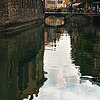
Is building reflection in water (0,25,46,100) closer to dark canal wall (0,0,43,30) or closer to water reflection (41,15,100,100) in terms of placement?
water reflection (41,15,100,100)

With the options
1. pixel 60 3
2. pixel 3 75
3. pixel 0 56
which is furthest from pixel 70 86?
pixel 60 3

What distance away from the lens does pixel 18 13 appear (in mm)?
48969

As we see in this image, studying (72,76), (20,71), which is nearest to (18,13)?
(20,71)

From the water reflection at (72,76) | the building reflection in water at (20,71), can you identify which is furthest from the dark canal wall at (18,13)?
the water reflection at (72,76)

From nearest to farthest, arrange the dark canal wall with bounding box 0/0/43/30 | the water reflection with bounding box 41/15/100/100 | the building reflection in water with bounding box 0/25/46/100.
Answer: the water reflection with bounding box 41/15/100/100 → the building reflection in water with bounding box 0/25/46/100 → the dark canal wall with bounding box 0/0/43/30

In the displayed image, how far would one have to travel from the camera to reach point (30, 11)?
196 feet

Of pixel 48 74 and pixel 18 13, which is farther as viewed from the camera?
pixel 18 13

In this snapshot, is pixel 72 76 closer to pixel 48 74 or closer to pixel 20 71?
pixel 48 74

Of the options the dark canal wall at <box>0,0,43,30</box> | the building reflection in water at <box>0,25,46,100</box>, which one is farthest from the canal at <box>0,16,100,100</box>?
the dark canal wall at <box>0,0,43,30</box>

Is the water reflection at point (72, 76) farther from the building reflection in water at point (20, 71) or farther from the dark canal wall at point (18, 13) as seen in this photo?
the dark canal wall at point (18, 13)

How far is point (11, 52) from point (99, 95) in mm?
12387

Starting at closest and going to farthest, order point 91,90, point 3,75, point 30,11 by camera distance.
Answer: point 91,90 → point 3,75 → point 30,11

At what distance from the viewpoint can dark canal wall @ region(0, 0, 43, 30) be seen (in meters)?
40.7

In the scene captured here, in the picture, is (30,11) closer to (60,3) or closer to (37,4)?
(37,4)
